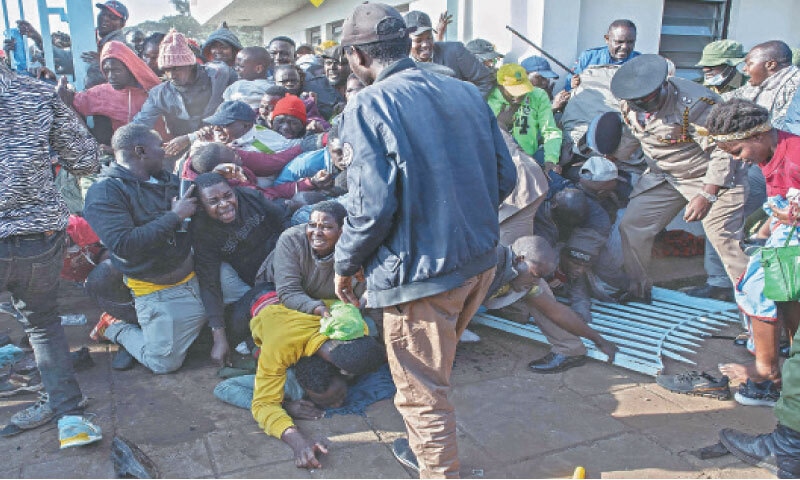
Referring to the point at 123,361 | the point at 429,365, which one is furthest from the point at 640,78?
the point at 123,361

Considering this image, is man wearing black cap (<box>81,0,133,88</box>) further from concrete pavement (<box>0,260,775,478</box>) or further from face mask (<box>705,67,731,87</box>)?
face mask (<box>705,67,731,87</box>)

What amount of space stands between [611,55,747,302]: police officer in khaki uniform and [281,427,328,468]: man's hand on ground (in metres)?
2.80

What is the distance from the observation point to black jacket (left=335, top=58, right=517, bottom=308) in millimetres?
2139

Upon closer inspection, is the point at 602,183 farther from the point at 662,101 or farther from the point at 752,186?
the point at 752,186

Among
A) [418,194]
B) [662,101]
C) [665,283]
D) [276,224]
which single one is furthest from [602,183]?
[418,194]

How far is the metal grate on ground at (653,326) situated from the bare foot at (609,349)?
0.09 ft

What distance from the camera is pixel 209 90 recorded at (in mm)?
5559

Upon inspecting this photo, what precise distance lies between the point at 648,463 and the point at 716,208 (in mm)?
2385

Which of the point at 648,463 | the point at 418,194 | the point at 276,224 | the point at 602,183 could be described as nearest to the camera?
the point at 418,194

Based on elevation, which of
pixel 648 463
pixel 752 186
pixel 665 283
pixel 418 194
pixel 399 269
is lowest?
pixel 665 283

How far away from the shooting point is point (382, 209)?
2113 millimetres

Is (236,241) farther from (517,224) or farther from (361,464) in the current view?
(517,224)

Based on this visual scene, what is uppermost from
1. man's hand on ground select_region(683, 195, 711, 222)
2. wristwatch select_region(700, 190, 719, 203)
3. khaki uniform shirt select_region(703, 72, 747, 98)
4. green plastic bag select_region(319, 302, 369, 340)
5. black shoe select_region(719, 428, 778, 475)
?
khaki uniform shirt select_region(703, 72, 747, 98)

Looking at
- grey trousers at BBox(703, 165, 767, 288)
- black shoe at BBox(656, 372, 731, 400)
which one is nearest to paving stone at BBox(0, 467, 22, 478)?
black shoe at BBox(656, 372, 731, 400)
